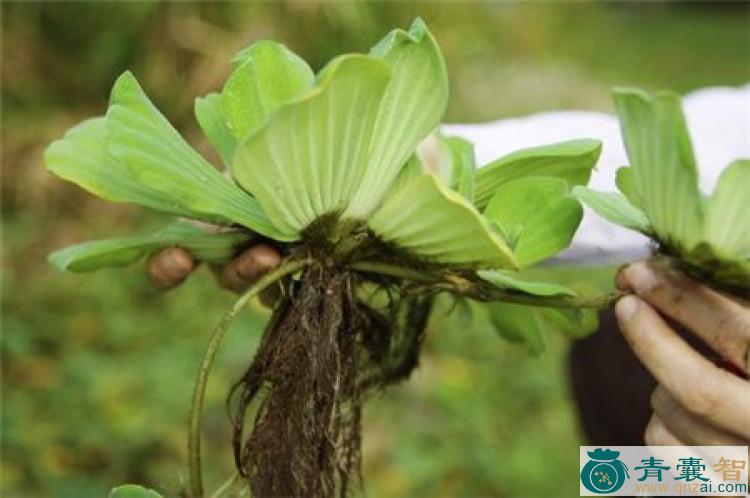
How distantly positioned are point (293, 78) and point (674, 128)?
7.4 inches

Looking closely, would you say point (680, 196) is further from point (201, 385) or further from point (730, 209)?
point (201, 385)

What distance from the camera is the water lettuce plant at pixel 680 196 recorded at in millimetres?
486

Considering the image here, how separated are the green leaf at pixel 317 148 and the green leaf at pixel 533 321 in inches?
7.5

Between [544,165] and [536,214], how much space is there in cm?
4

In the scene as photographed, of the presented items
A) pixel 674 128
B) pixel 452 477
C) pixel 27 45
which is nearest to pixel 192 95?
pixel 27 45

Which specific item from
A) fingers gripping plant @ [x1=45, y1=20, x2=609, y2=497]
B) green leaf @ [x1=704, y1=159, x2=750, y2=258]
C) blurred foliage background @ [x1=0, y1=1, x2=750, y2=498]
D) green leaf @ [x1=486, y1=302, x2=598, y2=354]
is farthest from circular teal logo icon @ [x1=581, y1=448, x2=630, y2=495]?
blurred foliage background @ [x1=0, y1=1, x2=750, y2=498]

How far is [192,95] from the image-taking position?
89.6 inches

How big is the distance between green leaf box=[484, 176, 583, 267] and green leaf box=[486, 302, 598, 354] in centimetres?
8

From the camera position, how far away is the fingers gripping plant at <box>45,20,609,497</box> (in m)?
0.52

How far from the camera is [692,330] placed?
1.92 feet

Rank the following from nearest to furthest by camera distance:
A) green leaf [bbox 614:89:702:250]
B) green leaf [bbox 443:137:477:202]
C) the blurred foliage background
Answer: green leaf [bbox 614:89:702:250]
green leaf [bbox 443:137:477:202]
the blurred foliage background

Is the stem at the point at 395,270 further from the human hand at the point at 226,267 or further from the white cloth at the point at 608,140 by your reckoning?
the white cloth at the point at 608,140

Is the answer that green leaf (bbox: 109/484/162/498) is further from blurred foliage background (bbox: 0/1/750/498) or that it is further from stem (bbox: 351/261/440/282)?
blurred foliage background (bbox: 0/1/750/498)

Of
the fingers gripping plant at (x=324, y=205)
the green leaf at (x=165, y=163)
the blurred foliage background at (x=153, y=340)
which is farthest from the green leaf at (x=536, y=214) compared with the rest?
the blurred foliage background at (x=153, y=340)
